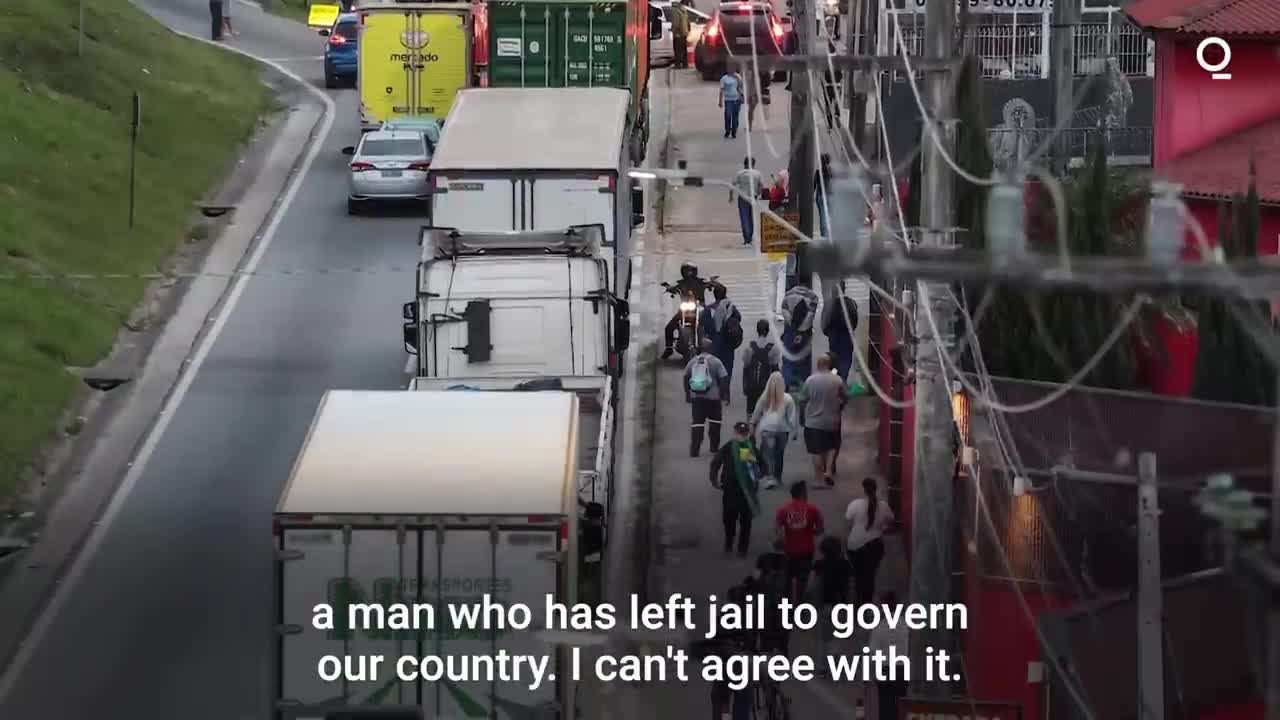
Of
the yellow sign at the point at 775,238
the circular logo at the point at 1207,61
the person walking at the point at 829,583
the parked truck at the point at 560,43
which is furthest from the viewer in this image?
the parked truck at the point at 560,43

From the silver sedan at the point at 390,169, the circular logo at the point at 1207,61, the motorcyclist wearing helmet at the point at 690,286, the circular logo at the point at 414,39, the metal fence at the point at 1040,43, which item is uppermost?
the circular logo at the point at 414,39

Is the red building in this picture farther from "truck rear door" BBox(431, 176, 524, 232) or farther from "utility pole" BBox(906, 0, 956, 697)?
"utility pole" BBox(906, 0, 956, 697)

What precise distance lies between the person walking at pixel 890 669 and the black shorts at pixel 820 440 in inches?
302

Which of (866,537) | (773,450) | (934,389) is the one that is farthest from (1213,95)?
(934,389)

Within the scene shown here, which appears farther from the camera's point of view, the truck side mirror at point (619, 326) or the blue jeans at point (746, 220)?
the blue jeans at point (746, 220)

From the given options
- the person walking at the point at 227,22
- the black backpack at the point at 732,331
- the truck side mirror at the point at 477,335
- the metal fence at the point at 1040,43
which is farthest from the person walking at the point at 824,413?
the person walking at the point at 227,22

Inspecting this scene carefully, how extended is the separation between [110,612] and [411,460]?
656 centimetres

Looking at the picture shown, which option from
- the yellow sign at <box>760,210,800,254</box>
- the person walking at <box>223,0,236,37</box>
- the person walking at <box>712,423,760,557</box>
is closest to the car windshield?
the yellow sign at <box>760,210,800,254</box>

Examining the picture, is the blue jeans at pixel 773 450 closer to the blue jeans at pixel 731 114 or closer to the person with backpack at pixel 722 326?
the person with backpack at pixel 722 326

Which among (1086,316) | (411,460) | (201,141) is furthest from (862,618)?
(201,141)

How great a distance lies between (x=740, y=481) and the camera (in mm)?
23250

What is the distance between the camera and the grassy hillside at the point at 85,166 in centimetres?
3141

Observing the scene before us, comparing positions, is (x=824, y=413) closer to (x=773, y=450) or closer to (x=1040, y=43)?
(x=773, y=450)

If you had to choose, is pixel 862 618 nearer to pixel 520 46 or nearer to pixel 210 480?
pixel 210 480
